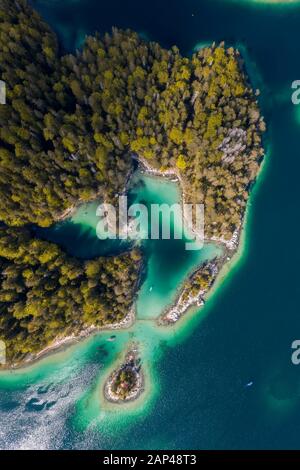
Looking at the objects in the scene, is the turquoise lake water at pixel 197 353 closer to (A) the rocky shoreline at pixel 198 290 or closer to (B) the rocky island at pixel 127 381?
(B) the rocky island at pixel 127 381

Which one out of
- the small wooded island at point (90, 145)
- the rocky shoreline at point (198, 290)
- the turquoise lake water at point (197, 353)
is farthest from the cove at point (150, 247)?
the small wooded island at point (90, 145)

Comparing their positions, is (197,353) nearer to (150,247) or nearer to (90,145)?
(150,247)

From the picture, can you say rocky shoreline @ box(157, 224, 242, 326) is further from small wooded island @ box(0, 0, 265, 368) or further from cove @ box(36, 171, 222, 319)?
small wooded island @ box(0, 0, 265, 368)

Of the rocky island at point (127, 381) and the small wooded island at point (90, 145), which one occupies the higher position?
the small wooded island at point (90, 145)

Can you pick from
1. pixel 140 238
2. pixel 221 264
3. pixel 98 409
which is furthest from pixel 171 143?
pixel 98 409

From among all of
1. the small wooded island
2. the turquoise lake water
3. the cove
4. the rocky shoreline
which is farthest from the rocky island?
the rocky shoreline

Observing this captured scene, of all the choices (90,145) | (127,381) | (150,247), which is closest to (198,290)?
(150,247)
